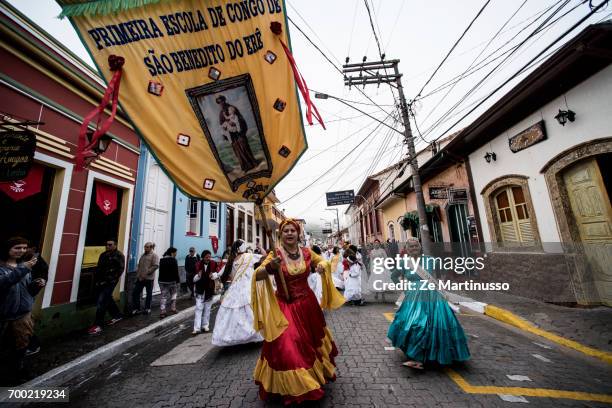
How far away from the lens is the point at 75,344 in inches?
174

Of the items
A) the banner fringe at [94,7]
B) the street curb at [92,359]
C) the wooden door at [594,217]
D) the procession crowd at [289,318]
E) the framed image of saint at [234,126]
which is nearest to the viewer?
the banner fringe at [94,7]

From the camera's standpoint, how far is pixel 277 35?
2.04 m

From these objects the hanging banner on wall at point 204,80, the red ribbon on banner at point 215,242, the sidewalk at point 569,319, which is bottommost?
the sidewalk at point 569,319

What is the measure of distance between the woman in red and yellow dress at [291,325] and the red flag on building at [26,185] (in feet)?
15.4

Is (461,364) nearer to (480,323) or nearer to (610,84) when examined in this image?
(480,323)

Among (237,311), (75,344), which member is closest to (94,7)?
(237,311)

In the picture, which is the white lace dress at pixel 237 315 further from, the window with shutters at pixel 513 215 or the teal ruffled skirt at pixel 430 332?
the window with shutters at pixel 513 215

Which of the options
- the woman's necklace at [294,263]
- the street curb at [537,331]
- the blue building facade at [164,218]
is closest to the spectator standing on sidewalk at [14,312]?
the blue building facade at [164,218]

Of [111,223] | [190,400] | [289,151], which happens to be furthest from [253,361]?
[111,223]

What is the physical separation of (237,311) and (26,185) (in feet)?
15.0

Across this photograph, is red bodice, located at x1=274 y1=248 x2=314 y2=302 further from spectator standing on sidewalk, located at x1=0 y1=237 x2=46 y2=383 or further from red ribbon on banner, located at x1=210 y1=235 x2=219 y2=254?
red ribbon on banner, located at x1=210 y1=235 x2=219 y2=254

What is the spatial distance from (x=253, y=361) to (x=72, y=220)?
5089 millimetres

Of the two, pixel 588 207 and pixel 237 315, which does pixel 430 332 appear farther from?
pixel 588 207

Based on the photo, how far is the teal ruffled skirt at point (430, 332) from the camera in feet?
9.77
